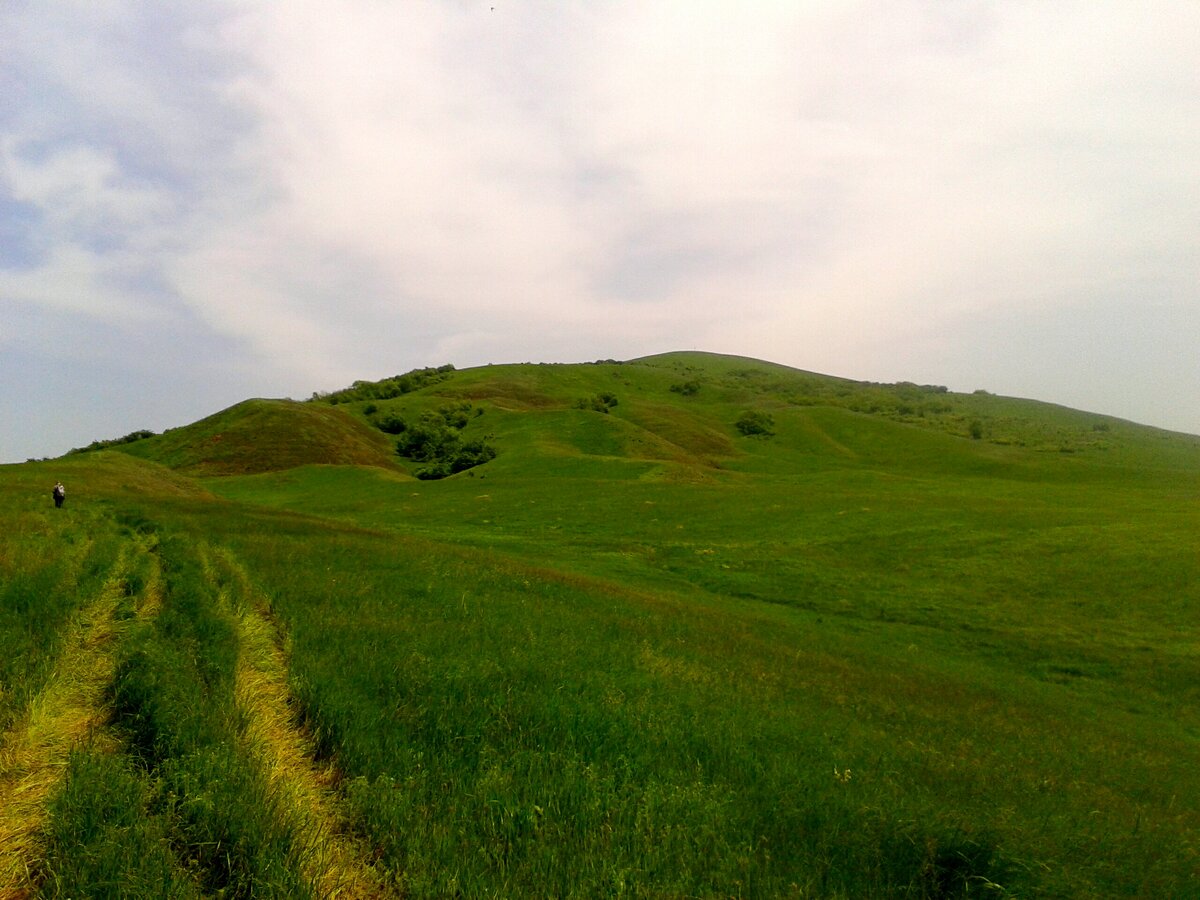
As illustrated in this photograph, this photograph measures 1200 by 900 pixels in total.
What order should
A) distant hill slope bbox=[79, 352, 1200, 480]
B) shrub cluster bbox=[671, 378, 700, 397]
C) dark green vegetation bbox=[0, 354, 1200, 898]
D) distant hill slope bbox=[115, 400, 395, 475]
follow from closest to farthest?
dark green vegetation bbox=[0, 354, 1200, 898]
distant hill slope bbox=[115, 400, 395, 475]
distant hill slope bbox=[79, 352, 1200, 480]
shrub cluster bbox=[671, 378, 700, 397]

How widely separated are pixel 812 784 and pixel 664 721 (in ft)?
6.92

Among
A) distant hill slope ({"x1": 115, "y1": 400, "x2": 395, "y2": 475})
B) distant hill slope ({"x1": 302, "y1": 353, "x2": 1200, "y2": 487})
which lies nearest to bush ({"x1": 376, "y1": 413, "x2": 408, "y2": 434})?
distant hill slope ({"x1": 302, "y1": 353, "x2": 1200, "y2": 487})

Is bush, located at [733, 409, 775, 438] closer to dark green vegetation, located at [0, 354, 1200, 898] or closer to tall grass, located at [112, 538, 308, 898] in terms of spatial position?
dark green vegetation, located at [0, 354, 1200, 898]

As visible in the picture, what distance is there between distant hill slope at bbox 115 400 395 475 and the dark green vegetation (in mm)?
49078

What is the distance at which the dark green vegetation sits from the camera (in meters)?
5.59

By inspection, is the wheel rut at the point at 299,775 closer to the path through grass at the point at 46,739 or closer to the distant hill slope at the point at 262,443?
the path through grass at the point at 46,739

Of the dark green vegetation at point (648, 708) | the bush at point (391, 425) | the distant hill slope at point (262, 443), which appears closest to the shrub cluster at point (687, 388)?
the bush at point (391, 425)

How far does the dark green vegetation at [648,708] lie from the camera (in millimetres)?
5586

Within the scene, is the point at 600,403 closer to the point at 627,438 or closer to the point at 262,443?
the point at 627,438

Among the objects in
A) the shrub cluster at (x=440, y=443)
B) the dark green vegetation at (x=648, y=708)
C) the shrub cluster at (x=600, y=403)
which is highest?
the shrub cluster at (x=600, y=403)

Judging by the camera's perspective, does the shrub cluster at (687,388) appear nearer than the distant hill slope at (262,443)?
No

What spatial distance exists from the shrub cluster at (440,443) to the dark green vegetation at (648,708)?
158 ft

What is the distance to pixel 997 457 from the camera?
11019cm

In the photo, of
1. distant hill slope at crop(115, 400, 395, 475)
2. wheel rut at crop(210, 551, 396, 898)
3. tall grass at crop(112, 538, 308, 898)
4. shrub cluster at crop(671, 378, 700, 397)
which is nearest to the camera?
A: tall grass at crop(112, 538, 308, 898)
